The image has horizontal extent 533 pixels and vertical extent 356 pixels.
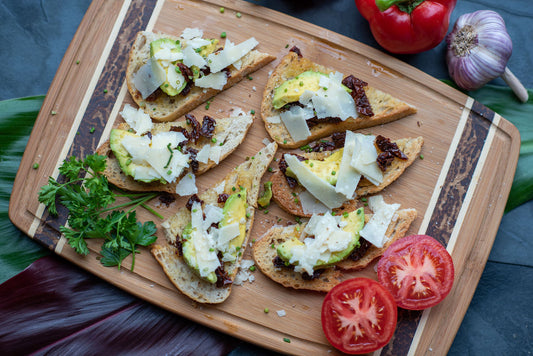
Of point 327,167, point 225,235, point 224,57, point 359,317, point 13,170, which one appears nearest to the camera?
point 359,317

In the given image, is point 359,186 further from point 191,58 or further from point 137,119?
point 137,119

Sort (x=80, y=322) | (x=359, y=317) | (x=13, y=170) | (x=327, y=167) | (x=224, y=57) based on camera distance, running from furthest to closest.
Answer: (x=13, y=170)
(x=80, y=322)
(x=224, y=57)
(x=327, y=167)
(x=359, y=317)

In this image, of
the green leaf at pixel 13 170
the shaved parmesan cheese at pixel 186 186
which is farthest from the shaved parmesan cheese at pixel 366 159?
the green leaf at pixel 13 170

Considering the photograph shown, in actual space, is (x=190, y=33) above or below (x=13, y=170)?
above

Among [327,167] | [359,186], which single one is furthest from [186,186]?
[359,186]

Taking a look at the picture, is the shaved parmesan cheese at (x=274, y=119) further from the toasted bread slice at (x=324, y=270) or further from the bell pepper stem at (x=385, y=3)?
the bell pepper stem at (x=385, y=3)

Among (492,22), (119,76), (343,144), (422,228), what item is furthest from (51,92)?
(492,22)

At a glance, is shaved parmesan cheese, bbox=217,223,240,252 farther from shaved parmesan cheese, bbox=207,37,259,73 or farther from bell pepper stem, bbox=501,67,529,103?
bell pepper stem, bbox=501,67,529,103

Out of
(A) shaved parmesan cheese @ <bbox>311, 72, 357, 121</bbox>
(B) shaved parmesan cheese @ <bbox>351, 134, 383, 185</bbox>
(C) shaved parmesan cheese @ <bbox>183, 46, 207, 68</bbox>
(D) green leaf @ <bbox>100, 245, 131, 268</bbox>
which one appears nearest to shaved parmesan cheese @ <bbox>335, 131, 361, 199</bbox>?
(B) shaved parmesan cheese @ <bbox>351, 134, 383, 185</bbox>

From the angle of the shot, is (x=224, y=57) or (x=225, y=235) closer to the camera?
(x=225, y=235)
